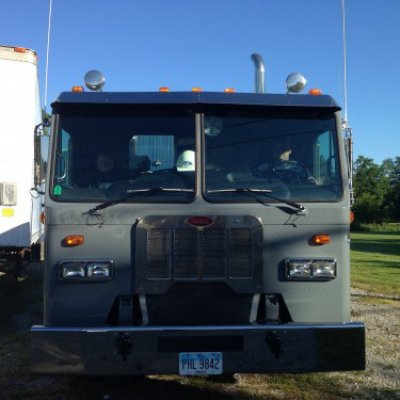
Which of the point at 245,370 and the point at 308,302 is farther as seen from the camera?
the point at 308,302

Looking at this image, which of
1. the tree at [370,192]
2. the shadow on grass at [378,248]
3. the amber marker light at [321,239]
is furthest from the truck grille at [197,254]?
the tree at [370,192]

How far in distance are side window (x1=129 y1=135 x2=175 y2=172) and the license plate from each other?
158 centimetres

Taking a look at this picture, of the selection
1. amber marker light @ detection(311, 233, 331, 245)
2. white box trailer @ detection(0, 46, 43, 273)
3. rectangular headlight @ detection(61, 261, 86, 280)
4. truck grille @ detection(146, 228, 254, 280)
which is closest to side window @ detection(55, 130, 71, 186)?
rectangular headlight @ detection(61, 261, 86, 280)

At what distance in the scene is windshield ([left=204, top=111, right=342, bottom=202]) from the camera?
456 cm

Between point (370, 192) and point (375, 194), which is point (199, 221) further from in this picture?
point (370, 192)

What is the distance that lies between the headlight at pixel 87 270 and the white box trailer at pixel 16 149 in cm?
369

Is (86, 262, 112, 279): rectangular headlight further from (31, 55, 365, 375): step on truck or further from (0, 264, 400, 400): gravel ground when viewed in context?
(0, 264, 400, 400): gravel ground

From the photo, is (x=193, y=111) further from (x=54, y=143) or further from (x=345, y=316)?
(x=345, y=316)

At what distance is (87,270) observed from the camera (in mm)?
4312

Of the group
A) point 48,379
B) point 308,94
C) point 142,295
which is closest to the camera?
point 142,295

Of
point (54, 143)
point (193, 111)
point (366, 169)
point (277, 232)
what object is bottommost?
point (277, 232)

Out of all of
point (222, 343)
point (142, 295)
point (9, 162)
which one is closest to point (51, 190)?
point (142, 295)

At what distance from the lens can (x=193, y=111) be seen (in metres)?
4.59

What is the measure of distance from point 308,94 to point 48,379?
3.74m
